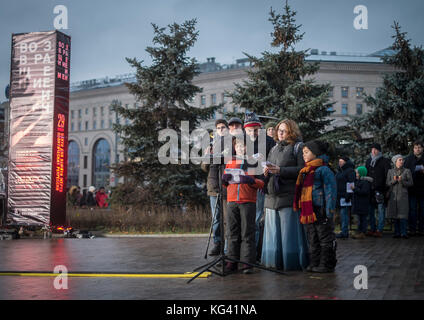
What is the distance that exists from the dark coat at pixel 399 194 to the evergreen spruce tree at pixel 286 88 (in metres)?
5.30

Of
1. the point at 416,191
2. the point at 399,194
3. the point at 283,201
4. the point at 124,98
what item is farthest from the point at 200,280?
the point at 124,98

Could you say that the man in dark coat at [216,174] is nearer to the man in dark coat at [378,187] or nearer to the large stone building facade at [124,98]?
the man in dark coat at [378,187]

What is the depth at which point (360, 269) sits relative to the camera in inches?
270

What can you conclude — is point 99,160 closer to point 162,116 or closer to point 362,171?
point 162,116

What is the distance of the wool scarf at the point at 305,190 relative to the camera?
676 centimetres

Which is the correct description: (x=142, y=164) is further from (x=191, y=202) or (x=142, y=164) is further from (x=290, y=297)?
(x=290, y=297)

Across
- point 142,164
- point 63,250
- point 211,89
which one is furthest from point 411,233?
point 211,89

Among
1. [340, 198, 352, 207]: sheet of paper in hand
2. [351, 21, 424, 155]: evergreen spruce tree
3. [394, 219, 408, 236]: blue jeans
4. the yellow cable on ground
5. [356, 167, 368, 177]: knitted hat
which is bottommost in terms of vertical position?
the yellow cable on ground

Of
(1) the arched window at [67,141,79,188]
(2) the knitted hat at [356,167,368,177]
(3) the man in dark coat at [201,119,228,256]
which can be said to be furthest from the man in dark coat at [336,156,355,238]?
(1) the arched window at [67,141,79,188]

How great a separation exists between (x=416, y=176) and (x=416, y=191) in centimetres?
38

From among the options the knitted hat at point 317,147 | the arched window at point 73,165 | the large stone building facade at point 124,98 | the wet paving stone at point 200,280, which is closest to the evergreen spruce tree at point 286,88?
the wet paving stone at point 200,280

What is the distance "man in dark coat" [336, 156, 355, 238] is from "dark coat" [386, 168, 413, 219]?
3.19 feet

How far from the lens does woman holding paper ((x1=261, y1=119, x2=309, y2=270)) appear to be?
6863mm

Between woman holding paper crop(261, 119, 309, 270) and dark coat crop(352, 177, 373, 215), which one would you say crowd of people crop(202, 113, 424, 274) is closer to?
woman holding paper crop(261, 119, 309, 270)
